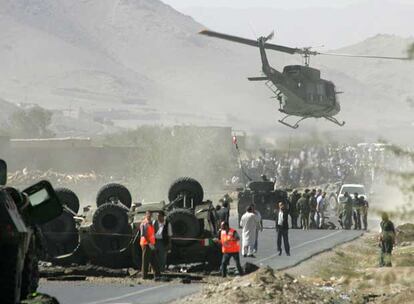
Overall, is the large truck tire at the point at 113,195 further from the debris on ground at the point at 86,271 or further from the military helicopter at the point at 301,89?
the military helicopter at the point at 301,89

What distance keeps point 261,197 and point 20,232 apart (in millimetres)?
36782

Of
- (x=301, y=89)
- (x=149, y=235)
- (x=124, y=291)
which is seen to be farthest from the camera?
(x=301, y=89)

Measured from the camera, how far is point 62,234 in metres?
27.8

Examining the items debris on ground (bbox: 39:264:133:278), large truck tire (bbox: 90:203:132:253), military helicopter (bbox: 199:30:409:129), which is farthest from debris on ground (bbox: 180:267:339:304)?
military helicopter (bbox: 199:30:409:129)

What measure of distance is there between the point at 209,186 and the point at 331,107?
44.4m

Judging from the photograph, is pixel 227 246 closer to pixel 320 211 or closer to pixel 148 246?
pixel 148 246

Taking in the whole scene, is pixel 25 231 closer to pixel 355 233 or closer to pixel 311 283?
pixel 311 283

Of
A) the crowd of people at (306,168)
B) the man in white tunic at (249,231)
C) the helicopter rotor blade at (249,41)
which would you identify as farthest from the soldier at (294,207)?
the crowd of people at (306,168)

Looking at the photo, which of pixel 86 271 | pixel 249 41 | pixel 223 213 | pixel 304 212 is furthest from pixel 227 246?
pixel 249 41

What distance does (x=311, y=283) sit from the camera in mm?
25078

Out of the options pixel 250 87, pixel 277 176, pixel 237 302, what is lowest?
pixel 237 302

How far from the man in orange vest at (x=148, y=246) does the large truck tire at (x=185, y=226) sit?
3.06 feet

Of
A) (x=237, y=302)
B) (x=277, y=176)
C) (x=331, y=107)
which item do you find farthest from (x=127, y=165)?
(x=237, y=302)

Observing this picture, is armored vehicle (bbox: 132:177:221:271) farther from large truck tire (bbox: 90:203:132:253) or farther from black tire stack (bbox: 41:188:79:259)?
black tire stack (bbox: 41:188:79:259)
